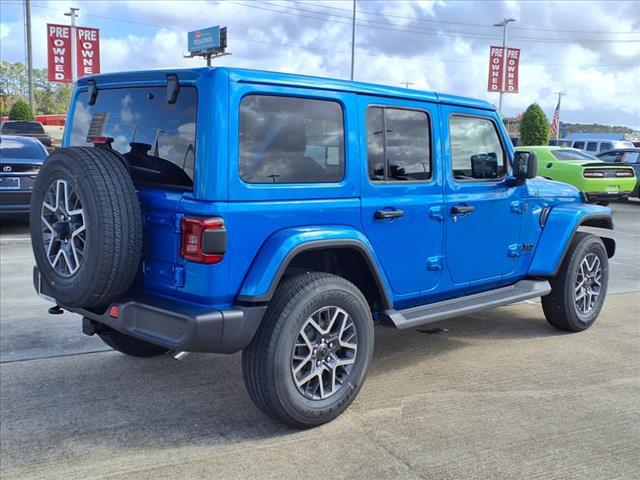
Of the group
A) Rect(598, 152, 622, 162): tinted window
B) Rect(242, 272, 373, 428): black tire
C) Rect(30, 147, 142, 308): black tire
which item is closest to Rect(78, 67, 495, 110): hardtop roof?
Rect(30, 147, 142, 308): black tire

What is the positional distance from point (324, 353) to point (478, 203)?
5.70 ft

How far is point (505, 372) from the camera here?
Answer: 4605 millimetres

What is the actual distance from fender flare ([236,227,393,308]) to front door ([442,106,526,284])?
1.19m

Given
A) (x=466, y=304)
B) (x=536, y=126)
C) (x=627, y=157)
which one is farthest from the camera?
(x=536, y=126)

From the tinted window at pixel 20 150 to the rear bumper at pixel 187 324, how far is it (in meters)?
7.99

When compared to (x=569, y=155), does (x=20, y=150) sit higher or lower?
lower

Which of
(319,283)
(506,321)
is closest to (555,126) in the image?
(506,321)

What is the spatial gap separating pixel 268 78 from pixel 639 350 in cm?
373

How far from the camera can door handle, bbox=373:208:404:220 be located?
12.9ft

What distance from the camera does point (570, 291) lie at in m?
5.41

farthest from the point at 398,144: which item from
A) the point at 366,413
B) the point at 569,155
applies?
the point at 569,155

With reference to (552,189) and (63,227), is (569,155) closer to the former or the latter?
(552,189)

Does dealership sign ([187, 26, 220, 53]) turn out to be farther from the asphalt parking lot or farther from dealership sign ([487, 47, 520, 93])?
the asphalt parking lot

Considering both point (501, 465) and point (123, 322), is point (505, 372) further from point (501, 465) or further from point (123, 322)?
point (123, 322)
